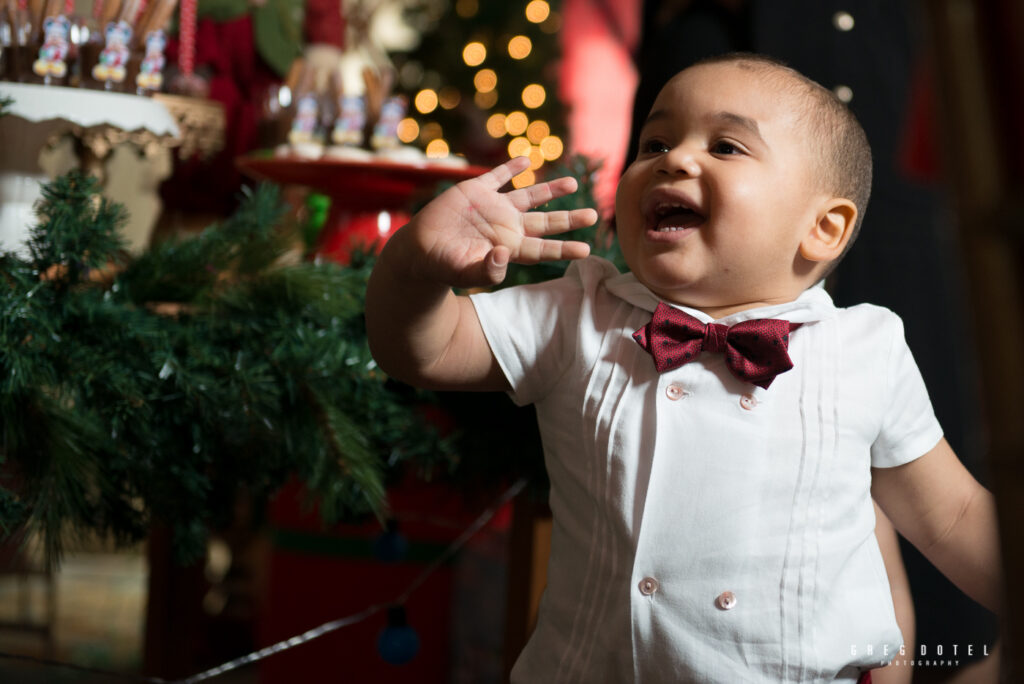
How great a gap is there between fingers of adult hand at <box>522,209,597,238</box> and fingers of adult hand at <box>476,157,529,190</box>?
30mm

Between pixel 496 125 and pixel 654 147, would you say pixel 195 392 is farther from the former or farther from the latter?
pixel 496 125

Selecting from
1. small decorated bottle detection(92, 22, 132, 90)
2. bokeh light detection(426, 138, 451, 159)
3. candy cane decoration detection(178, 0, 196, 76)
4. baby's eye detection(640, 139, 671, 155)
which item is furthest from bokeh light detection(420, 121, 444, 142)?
Answer: baby's eye detection(640, 139, 671, 155)

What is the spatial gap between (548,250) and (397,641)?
51cm

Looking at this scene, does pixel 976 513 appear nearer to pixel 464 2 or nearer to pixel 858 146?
pixel 858 146

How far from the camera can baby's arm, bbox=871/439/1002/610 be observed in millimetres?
742

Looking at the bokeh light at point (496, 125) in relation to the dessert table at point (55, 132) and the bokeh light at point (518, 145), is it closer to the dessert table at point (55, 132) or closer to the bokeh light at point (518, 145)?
the bokeh light at point (518, 145)

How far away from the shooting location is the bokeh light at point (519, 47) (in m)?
3.03

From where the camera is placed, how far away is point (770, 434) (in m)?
0.67

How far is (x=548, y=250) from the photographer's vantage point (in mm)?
649

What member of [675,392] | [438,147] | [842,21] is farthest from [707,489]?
[438,147]

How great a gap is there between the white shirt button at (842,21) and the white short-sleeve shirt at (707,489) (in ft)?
2.13

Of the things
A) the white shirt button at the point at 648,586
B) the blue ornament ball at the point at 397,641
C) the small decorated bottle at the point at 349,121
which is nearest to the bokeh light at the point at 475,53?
the small decorated bottle at the point at 349,121

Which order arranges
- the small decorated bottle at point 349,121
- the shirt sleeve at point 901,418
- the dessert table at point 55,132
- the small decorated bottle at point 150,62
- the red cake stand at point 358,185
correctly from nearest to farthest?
the shirt sleeve at point 901,418
the dessert table at point 55,132
the small decorated bottle at point 150,62
the red cake stand at point 358,185
the small decorated bottle at point 349,121

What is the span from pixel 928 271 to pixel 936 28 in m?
0.99
